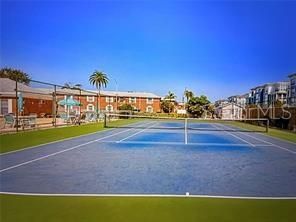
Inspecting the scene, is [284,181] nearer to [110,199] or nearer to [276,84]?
[110,199]

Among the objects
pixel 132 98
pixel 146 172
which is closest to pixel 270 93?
pixel 132 98

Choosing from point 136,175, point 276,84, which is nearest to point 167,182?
point 136,175

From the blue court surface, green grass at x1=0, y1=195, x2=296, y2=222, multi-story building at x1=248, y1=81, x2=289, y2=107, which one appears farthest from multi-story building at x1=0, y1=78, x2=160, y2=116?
multi-story building at x1=248, y1=81, x2=289, y2=107

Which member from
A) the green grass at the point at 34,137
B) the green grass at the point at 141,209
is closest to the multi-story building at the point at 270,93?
the green grass at the point at 34,137

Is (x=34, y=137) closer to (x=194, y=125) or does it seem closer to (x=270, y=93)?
(x=194, y=125)

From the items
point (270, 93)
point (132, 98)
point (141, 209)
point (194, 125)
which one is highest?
point (270, 93)

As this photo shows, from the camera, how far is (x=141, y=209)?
5398mm

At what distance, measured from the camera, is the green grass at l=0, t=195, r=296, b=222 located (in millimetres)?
4957

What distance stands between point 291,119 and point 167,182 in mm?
23269

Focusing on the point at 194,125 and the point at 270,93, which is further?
the point at 270,93

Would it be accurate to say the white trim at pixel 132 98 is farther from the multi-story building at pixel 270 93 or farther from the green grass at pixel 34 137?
the green grass at pixel 34 137

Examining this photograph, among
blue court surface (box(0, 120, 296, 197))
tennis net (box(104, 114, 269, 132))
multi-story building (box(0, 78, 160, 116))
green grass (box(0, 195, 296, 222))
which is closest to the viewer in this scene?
green grass (box(0, 195, 296, 222))

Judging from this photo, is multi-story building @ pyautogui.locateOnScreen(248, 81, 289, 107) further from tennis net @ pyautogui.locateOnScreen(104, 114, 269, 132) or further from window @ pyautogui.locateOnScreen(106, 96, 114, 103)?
window @ pyautogui.locateOnScreen(106, 96, 114, 103)

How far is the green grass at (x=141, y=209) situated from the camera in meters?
4.96
